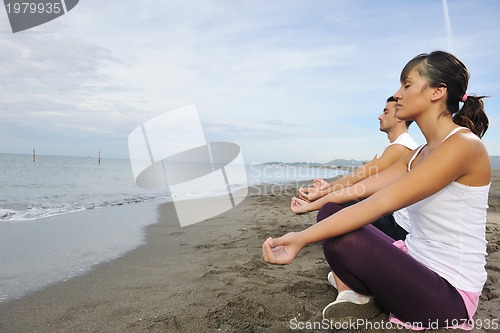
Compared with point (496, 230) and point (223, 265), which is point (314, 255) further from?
point (496, 230)

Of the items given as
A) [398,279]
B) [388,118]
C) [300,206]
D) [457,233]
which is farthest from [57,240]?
[457,233]

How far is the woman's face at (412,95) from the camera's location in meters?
1.73

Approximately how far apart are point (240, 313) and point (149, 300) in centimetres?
78

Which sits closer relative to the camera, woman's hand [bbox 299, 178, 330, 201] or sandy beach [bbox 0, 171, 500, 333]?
sandy beach [bbox 0, 171, 500, 333]

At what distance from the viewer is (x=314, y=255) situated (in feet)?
11.8

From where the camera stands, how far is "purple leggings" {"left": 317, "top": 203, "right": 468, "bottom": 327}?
1.59 meters

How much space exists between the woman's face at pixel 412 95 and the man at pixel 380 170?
0.86m

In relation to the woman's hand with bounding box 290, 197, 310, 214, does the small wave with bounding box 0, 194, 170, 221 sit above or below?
below

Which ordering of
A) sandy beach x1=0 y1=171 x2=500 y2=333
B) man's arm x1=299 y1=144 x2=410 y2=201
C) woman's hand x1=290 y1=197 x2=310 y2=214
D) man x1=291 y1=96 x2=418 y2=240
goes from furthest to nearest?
man's arm x1=299 y1=144 x2=410 y2=201
man x1=291 y1=96 x2=418 y2=240
woman's hand x1=290 y1=197 x2=310 y2=214
sandy beach x1=0 y1=171 x2=500 y2=333

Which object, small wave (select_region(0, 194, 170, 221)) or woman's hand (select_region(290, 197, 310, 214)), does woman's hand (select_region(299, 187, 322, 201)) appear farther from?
small wave (select_region(0, 194, 170, 221))

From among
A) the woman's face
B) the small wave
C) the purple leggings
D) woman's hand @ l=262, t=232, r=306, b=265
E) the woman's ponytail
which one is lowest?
the small wave

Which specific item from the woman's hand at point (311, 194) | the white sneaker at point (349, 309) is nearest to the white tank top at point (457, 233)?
the white sneaker at point (349, 309)

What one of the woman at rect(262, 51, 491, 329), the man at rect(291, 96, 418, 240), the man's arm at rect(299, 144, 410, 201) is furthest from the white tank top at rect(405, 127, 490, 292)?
the man's arm at rect(299, 144, 410, 201)

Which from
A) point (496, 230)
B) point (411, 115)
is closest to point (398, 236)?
point (411, 115)
